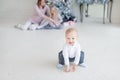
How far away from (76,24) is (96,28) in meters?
0.50

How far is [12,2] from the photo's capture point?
5.68 m

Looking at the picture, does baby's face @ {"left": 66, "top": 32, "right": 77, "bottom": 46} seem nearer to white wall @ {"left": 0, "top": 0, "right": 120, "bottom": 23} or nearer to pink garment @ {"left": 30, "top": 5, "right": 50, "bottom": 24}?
pink garment @ {"left": 30, "top": 5, "right": 50, "bottom": 24}

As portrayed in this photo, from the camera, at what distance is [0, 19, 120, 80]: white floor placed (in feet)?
8.72

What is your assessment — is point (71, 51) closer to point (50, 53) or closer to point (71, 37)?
point (71, 37)

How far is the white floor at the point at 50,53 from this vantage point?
266 cm

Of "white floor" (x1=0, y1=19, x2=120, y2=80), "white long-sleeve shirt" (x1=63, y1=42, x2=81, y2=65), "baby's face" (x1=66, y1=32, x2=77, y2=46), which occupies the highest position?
"baby's face" (x1=66, y1=32, x2=77, y2=46)

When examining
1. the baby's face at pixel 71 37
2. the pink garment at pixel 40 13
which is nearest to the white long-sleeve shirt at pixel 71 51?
the baby's face at pixel 71 37

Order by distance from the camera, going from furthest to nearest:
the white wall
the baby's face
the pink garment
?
the white wall → the pink garment → the baby's face

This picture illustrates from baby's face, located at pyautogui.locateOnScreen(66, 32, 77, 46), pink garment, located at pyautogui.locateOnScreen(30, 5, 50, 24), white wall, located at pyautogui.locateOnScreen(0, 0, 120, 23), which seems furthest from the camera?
white wall, located at pyautogui.locateOnScreen(0, 0, 120, 23)

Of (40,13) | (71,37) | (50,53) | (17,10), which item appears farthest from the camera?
(17,10)

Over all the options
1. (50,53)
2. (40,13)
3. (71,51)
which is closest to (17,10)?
(40,13)

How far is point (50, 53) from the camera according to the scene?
3275 millimetres

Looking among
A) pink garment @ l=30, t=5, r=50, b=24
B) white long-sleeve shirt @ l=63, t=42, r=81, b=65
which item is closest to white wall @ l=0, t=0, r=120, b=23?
pink garment @ l=30, t=5, r=50, b=24

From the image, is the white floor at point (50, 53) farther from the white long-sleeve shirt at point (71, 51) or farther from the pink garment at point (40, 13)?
the pink garment at point (40, 13)
